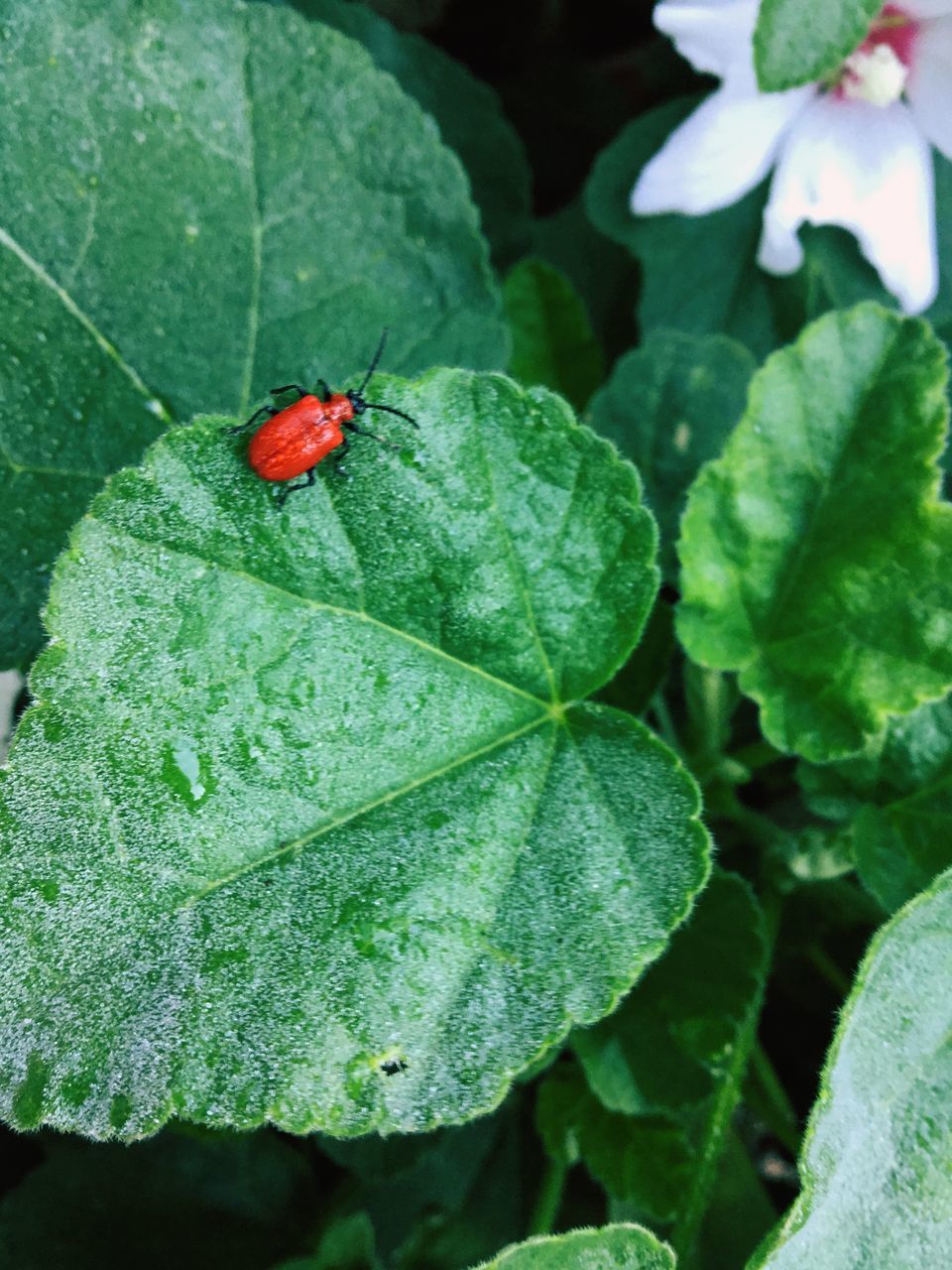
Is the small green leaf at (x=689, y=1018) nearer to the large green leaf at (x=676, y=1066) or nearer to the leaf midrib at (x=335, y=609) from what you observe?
the large green leaf at (x=676, y=1066)

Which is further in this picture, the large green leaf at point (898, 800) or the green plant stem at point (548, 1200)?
the green plant stem at point (548, 1200)

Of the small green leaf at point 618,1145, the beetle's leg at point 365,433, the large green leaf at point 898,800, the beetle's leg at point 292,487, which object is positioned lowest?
the small green leaf at point 618,1145

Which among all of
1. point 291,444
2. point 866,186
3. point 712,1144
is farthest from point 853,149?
point 712,1144

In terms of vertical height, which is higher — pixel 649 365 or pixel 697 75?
pixel 697 75

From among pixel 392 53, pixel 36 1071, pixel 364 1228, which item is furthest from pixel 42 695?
pixel 392 53

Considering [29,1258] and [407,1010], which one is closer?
[407,1010]

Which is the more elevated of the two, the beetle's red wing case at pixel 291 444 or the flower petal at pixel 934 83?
the flower petal at pixel 934 83

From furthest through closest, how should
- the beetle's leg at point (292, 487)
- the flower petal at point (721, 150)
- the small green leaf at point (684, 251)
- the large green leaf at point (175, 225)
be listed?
1. the small green leaf at point (684, 251)
2. the flower petal at point (721, 150)
3. the large green leaf at point (175, 225)
4. the beetle's leg at point (292, 487)

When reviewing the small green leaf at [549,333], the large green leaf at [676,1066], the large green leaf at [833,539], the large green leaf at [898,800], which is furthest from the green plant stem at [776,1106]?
the small green leaf at [549,333]

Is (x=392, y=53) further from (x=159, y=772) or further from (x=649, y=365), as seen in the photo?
(x=159, y=772)
